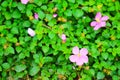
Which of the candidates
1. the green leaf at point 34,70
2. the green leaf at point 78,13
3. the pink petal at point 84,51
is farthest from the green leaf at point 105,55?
the green leaf at point 34,70

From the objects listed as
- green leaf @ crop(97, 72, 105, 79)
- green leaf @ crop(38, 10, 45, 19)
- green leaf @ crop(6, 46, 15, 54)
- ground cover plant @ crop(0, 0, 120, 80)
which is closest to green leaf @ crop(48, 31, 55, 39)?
ground cover plant @ crop(0, 0, 120, 80)

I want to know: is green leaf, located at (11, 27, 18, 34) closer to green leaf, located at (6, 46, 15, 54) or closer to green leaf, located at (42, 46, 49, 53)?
green leaf, located at (6, 46, 15, 54)

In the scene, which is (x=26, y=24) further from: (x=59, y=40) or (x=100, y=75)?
(x=100, y=75)

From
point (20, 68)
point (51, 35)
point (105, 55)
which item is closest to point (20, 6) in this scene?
point (51, 35)

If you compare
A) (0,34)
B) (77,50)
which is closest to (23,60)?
(0,34)

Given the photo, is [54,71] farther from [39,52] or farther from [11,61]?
A: [11,61]

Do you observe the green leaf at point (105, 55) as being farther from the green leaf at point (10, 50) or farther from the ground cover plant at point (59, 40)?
the green leaf at point (10, 50)

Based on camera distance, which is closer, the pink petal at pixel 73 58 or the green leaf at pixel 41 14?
the pink petal at pixel 73 58

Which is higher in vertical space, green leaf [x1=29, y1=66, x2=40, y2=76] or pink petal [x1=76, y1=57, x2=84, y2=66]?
pink petal [x1=76, y1=57, x2=84, y2=66]

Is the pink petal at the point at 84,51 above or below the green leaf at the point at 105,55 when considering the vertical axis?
above
